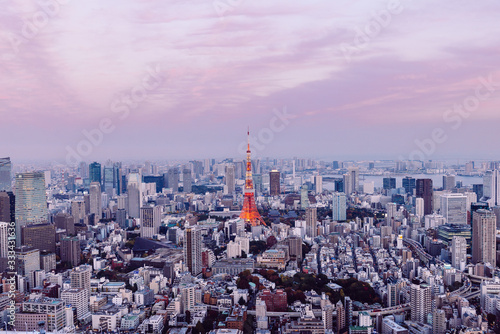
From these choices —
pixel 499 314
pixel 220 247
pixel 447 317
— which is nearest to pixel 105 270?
pixel 220 247

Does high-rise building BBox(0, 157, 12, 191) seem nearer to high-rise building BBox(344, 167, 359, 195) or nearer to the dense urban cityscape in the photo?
the dense urban cityscape

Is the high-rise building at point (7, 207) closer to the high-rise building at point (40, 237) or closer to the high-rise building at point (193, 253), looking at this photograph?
the high-rise building at point (40, 237)

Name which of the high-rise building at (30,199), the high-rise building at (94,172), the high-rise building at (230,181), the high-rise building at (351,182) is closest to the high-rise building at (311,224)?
the high-rise building at (30,199)

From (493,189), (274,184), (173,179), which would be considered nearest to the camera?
(493,189)

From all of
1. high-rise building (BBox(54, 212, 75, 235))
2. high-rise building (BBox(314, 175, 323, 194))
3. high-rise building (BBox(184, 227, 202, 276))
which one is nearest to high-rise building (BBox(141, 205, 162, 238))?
high-rise building (BBox(54, 212, 75, 235))

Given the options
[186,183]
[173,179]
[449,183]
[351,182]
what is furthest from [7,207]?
[449,183]

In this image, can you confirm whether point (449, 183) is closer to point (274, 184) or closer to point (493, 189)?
point (493, 189)
